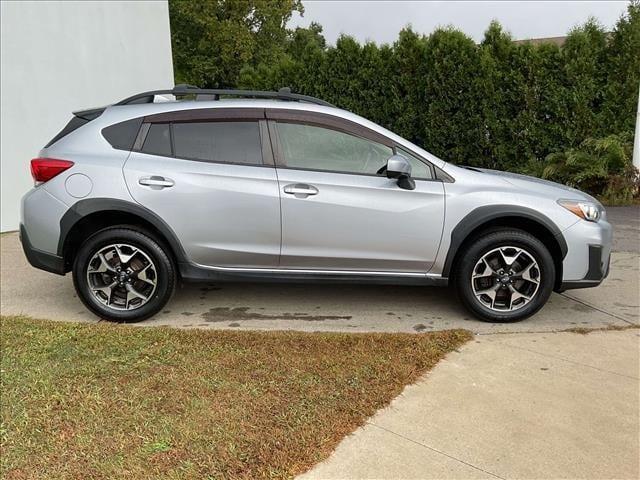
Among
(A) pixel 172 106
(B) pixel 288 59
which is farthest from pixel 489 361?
(B) pixel 288 59

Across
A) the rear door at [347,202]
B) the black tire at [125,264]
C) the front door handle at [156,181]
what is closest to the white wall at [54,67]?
the black tire at [125,264]

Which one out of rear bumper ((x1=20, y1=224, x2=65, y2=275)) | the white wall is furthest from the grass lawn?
the white wall

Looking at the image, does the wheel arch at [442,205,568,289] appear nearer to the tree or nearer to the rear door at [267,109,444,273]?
the rear door at [267,109,444,273]

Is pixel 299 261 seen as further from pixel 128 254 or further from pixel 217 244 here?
pixel 128 254

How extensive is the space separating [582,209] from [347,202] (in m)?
1.85

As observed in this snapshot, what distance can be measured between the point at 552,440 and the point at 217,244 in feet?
8.89

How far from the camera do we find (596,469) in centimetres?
265

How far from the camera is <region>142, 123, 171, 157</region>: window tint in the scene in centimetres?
441

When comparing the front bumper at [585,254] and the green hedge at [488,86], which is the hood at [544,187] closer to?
the front bumper at [585,254]

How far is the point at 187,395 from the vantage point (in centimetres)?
325

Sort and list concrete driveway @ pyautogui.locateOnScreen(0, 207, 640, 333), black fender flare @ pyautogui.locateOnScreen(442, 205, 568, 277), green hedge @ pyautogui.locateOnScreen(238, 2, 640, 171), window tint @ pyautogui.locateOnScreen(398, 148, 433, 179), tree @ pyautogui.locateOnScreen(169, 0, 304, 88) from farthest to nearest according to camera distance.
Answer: tree @ pyautogui.locateOnScreen(169, 0, 304, 88), green hedge @ pyautogui.locateOnScreen(238, 2, 640, 171), concrete driveway @ pyautogui.locateOnScreen(0, 207, 640, 333), window tint @ pyautogui.locateOnScreen(398, 148, 433, 179), black fender flare @ pyautogui.locateOnScreen(442, 205, 568, 277)

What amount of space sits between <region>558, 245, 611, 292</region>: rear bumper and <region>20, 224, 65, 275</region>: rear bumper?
4.00m

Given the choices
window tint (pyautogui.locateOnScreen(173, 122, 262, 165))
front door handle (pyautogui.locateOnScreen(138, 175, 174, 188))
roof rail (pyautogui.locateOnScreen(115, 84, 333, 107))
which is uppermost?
roof rail (pyautogui.locateOnScreen(115, 84, 333, 107))

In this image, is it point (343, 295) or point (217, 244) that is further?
point (343, 295)
